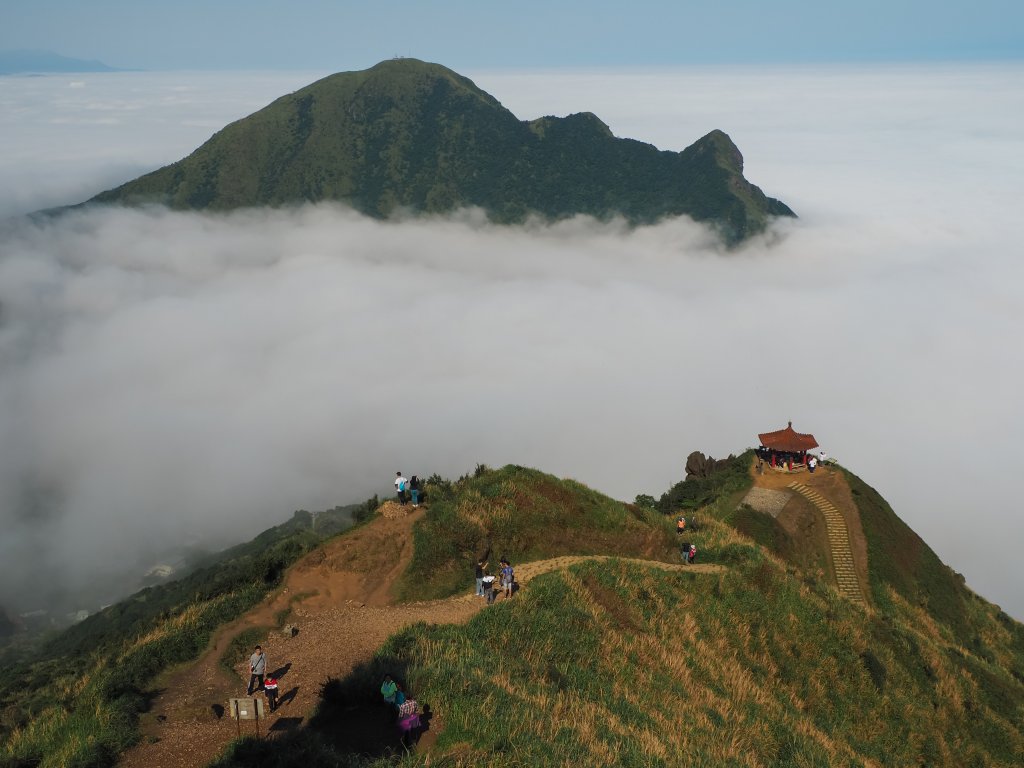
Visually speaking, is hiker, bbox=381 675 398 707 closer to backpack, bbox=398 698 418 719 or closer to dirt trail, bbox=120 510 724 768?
backpack, bbox=398 698 418 719

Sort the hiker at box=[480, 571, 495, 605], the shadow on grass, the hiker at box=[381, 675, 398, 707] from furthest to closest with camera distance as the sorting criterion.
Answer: the hiker at box=[480, 571, 495, 605]
the hiker at box=[381, 675, 398, 707]
the shadow on grass

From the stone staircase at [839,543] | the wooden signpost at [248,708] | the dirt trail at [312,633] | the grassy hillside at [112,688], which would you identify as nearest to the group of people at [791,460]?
the stone staircase at [839,543]

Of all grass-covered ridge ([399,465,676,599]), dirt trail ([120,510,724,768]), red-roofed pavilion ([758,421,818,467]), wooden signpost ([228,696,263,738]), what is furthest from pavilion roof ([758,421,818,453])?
wooden signpost ([228,696,263,738])

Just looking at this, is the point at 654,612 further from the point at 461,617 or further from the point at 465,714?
the point at 465,714

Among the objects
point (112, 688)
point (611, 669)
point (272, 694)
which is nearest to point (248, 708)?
point (272, 694)

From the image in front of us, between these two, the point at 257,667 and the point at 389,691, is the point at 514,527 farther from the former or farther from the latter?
the point at 389,691

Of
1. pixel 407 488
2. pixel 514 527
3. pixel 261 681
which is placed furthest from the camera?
pixel 407 488

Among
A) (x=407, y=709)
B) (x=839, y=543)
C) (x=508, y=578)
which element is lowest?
(x=839, y=543)

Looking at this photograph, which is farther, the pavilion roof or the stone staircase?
the pavilion roof
